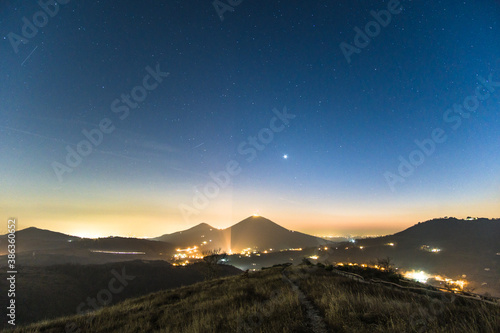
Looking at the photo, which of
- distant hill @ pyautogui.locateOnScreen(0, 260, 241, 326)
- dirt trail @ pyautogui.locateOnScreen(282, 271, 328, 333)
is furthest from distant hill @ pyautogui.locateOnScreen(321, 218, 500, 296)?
distant hill @ pyautogui.locateOnScreen(0, 260, 241, 326)

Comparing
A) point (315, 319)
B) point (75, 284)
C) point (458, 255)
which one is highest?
point (315, 319)

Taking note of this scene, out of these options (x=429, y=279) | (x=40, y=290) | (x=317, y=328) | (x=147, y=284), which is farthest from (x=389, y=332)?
(x=429, y=279)

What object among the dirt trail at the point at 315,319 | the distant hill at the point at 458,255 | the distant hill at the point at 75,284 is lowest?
the distant hill at the point at 458,255

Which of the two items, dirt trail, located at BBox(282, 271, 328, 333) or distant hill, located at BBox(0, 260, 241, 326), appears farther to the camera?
distant hill, located at BBox(0, 260, 241, 326)

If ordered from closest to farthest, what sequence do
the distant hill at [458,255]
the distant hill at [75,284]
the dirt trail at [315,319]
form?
1. the dirt trail at [315,319]
2. the distant hill at [75,284]
3. the distant hill at [458,255]

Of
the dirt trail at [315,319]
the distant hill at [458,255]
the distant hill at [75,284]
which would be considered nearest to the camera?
the dirt trail at [315,319]

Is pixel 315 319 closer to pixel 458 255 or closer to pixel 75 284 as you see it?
pixel 75 284

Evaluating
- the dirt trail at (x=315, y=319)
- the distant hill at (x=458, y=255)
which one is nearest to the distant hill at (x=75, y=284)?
the dirt trail at (x=315, y=319)

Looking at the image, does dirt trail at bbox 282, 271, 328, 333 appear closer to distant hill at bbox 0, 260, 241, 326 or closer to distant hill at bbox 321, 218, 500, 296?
distant hill at bbox 0, 260, 241, 326

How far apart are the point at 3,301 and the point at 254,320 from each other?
179ft

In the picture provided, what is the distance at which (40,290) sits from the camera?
4622cm

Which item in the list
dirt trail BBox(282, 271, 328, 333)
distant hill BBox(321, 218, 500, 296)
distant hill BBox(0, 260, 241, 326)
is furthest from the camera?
distant hill BBox(321, 218, 500, 296)

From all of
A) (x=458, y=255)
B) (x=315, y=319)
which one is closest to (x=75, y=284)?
(x=315, y=319)

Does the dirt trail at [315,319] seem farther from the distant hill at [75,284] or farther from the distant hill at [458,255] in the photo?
the distant hill at [458,255]
